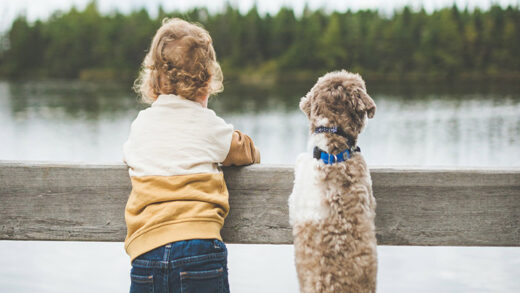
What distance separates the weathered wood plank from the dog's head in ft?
0.74

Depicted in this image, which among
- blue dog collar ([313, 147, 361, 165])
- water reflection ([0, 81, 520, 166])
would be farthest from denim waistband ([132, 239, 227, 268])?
water reflection ([0, 81, 520, 166])

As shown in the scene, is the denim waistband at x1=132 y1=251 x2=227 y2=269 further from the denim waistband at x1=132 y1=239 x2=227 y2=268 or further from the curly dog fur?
the curly dog fur

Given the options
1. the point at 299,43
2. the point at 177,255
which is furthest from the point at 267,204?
the point at 299,43

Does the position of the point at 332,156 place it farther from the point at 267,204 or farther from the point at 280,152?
the point at 280,152

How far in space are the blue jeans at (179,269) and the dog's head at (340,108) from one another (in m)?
0.63

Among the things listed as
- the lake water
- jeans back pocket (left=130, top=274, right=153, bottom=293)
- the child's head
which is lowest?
the lake water

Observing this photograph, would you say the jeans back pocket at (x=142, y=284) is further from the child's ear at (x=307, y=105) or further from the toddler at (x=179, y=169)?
the child's ear at (x=307, y=105)

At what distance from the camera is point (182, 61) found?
2.21 meters

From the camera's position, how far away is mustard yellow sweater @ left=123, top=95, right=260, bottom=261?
2.04m

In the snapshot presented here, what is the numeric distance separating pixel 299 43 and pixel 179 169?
8840 cm

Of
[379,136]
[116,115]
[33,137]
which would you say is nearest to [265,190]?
[379,136]

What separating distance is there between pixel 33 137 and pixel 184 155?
26.0 metres

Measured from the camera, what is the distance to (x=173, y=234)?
6.64ft

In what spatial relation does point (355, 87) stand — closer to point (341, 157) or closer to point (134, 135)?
point (341, 157)
